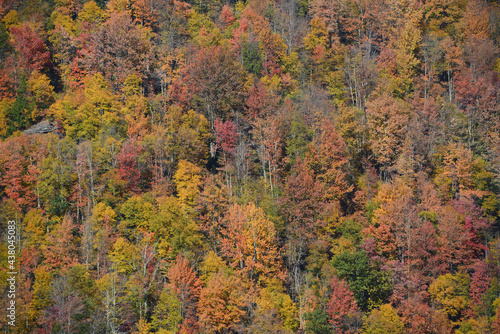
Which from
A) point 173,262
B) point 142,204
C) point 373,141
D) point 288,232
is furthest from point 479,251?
point 142,204

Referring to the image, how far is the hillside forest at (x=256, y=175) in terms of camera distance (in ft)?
167

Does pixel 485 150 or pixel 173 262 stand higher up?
pixel 485 150

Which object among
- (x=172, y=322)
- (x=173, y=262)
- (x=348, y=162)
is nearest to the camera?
(x=172, y=322)

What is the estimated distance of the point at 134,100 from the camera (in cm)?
6931

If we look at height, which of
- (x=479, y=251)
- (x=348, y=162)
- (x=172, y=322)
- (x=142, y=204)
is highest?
(x=348, y=162)

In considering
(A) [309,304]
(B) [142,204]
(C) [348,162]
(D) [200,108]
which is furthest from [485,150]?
(B) [142,204]

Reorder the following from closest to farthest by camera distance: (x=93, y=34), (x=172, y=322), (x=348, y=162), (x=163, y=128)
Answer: (x=172, y=322), (x=348, y=162), (x=163, y=128), (x=93, y=34)

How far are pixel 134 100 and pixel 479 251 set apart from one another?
1891 inches

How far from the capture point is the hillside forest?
50.9 meters

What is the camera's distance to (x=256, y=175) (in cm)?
6450

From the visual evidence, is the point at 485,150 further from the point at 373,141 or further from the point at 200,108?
the point at 200,108

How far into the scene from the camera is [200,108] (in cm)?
6938

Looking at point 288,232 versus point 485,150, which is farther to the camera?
point 485,150

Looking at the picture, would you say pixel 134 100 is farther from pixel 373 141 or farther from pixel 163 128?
pixel 373 141
